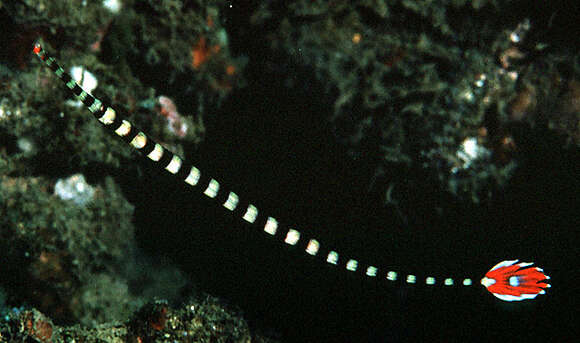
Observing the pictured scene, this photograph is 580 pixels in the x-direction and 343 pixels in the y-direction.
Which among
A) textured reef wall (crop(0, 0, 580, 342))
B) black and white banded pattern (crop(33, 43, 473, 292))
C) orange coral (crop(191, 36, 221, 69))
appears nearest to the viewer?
black and white banded pattern (crop(33, 43, 473, 292))

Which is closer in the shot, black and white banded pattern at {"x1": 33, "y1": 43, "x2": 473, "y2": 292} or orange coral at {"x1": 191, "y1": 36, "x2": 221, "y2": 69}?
black and white banded pattern at {"x1": 33, "y1": 43, "x2": 473, "y2": 292}

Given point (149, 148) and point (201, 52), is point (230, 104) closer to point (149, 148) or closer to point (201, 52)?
point (201, 52)

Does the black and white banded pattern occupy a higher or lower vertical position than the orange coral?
lower

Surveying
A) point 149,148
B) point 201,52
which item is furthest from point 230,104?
point 149,148

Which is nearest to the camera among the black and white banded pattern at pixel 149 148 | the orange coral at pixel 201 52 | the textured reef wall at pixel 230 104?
the black and white banded pattern at pixel 149 148

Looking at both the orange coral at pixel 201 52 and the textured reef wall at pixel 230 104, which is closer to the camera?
the textured reef wall at pixel 230 104

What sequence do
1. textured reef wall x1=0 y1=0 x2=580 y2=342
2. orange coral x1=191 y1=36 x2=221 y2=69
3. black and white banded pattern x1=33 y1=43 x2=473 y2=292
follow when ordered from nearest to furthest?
1. black and white banded pattern x1=33 y1=43 x2=473 y2=292
2. textured reef wall x1=0 y1=0 x2=580 y2=342
3. orange coral x1=191 y1=36 x2=221 y2=69

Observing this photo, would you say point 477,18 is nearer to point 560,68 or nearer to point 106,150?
point 560,68

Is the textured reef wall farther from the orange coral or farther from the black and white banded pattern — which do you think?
the black and white banded pattern

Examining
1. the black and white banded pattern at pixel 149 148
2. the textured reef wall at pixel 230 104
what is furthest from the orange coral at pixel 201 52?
the black and white banded pattern at pixel 149 148

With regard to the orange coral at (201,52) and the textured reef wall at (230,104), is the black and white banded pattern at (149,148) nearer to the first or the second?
the textured reef wall at (230,104)

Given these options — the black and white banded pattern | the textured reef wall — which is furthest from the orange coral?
the black and white banded pattern

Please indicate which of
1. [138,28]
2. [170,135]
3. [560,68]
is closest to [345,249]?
[170,135]
